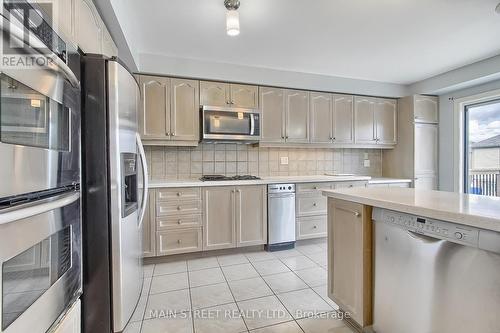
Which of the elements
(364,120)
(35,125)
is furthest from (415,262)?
(364,120)

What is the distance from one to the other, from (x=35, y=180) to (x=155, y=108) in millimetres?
2248

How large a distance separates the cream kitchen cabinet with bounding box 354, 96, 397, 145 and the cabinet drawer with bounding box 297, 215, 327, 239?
1.49 metres

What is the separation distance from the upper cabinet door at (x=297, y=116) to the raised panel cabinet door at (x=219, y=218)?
1259mm

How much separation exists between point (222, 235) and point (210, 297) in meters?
0.94

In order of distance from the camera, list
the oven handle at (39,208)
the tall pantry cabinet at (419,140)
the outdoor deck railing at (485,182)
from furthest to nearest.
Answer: the tall pantry cabinet at (419,140)
the outdoor deck railing at (485,182)
the oven handle at (39,208)

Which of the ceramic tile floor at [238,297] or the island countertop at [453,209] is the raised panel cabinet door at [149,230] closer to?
the ceramic tile floor at [238,297]

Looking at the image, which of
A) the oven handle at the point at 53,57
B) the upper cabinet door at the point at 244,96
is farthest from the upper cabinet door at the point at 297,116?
the oven handle at the point at 53,57

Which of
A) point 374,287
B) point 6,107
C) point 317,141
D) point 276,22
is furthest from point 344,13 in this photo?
point 6,107

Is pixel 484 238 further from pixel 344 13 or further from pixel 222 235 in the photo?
pixel 222 235

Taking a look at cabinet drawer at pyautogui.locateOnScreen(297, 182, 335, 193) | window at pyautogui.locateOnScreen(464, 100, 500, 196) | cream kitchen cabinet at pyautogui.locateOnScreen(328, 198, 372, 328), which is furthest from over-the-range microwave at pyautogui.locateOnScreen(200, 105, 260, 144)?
window at pyautogui.locateOnScreen(464, 100, 500, 196)

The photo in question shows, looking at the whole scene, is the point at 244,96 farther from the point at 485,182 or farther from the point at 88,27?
the point at 485,182

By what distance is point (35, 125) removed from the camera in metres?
0.92

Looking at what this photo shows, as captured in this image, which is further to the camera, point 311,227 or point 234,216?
point 311,227

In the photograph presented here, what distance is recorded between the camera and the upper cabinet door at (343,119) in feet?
12.5
